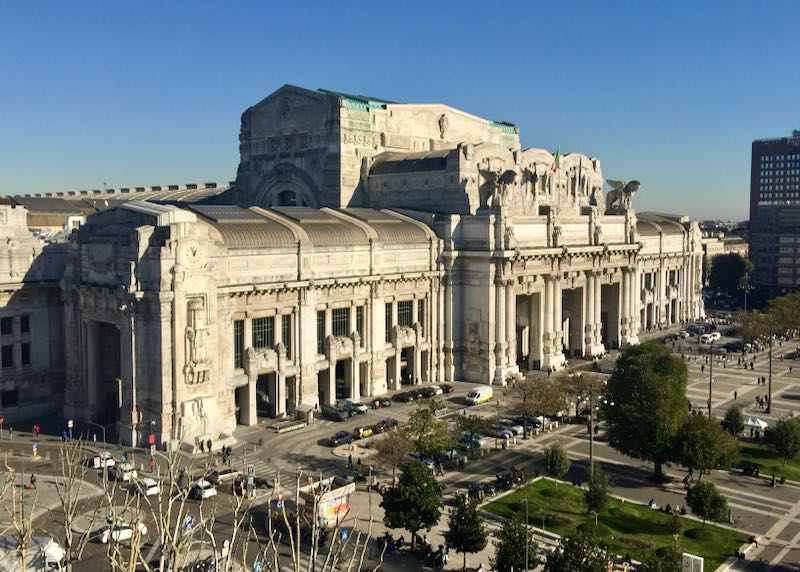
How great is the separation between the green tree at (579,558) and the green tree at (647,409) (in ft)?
73.4

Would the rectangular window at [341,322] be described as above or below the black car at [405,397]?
above

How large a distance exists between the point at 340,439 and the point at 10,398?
34693 mm

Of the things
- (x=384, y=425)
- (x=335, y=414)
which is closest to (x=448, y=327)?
(x=335, y=414)

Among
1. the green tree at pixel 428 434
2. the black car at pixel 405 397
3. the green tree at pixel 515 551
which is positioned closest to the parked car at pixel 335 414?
the black car at pixel 405 397

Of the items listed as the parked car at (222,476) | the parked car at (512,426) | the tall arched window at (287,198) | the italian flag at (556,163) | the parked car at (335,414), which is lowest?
the parked car at (222,476)

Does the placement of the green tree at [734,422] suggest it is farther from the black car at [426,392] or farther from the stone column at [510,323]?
the black car at [426,392]

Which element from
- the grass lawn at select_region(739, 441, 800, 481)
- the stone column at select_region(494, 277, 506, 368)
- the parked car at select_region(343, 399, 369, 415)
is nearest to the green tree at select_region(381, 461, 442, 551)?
the parked car at select_region(343, 399, 369, 415)

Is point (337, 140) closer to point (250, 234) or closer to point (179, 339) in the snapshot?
point (250, 234)

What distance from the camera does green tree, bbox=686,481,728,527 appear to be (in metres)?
53.3

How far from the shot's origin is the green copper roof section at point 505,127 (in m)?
138

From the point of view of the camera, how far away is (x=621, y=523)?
5531 cm

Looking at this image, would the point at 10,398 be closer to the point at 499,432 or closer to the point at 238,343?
the point at 238,343

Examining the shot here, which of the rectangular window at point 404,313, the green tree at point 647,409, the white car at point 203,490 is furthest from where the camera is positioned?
the rectangular window at point 404,313

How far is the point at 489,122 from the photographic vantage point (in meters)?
136
